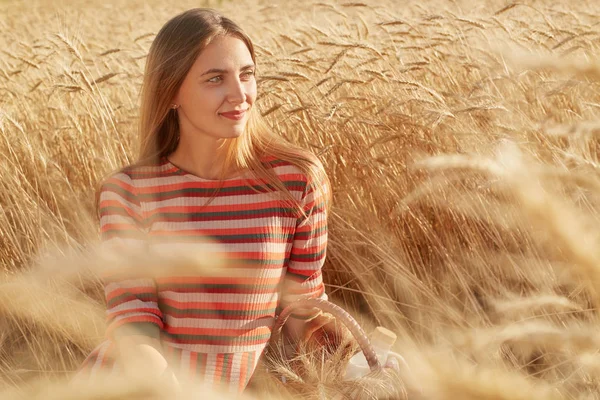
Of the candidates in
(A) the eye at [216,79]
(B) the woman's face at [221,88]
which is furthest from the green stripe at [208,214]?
(A) the eye at [216,79]

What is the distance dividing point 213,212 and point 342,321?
1.34 feet

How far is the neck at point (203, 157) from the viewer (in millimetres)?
1581

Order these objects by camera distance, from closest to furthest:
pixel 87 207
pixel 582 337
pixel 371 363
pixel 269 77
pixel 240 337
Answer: pixel 582 337 < pixel 371 363 < pixel 240 337 < pixel 269 77 < pixel 87 207

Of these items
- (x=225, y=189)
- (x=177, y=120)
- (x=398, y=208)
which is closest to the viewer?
(x=225, y=189)

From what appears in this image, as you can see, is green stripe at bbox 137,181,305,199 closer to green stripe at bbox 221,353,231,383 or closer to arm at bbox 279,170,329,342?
arm at bbox 279,170,329,342

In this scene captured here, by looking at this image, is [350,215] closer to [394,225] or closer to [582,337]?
[394,225]

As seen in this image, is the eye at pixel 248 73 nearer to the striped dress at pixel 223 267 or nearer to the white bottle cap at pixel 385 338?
the striped dress at pixel 223 267

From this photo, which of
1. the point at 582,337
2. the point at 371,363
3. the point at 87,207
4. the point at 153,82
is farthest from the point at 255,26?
the point at 582,337

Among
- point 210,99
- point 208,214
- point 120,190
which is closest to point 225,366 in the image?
point 208,214

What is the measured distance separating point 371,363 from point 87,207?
4.48ft

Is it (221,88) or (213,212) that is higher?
(221,88)

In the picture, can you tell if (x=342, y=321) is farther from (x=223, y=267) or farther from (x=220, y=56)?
(x=220, y=56)

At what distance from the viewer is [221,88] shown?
58.0 inches

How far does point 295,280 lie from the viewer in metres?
1.57
